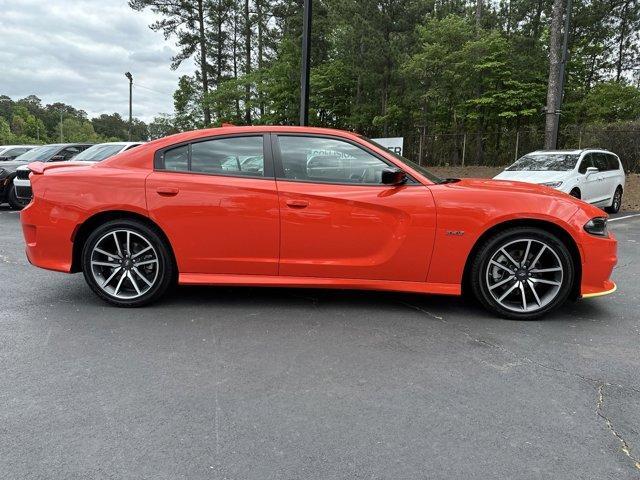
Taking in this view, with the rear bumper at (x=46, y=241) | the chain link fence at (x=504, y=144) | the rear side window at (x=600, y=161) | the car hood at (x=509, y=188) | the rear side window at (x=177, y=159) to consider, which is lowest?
the rear bumper at (x=46, y=241)

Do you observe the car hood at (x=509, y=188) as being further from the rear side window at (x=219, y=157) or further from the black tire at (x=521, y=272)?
the rear side window at (x=219, y=157)

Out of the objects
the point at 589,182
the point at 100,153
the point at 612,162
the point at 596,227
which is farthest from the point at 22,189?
the point at 612,162

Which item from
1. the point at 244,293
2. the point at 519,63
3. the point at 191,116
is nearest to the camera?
the point at 244,293

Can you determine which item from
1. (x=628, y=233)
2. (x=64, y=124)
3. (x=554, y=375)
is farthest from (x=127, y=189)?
(x=64, y=124)

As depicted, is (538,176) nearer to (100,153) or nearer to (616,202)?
(616,202)

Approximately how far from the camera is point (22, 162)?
11.4 meters

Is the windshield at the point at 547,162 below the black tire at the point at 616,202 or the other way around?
the other way around

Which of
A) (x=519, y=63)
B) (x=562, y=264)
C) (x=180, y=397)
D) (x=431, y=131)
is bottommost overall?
(x=180, y=397)

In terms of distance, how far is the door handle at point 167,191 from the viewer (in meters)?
3.91

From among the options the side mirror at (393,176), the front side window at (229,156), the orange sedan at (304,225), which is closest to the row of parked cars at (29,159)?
the orange sedan at (304,225)

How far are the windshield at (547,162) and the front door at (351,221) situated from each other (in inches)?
315

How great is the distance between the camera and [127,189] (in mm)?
3939

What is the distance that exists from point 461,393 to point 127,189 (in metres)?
3.01

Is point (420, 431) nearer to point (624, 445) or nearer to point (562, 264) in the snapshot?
point (624, 445)
